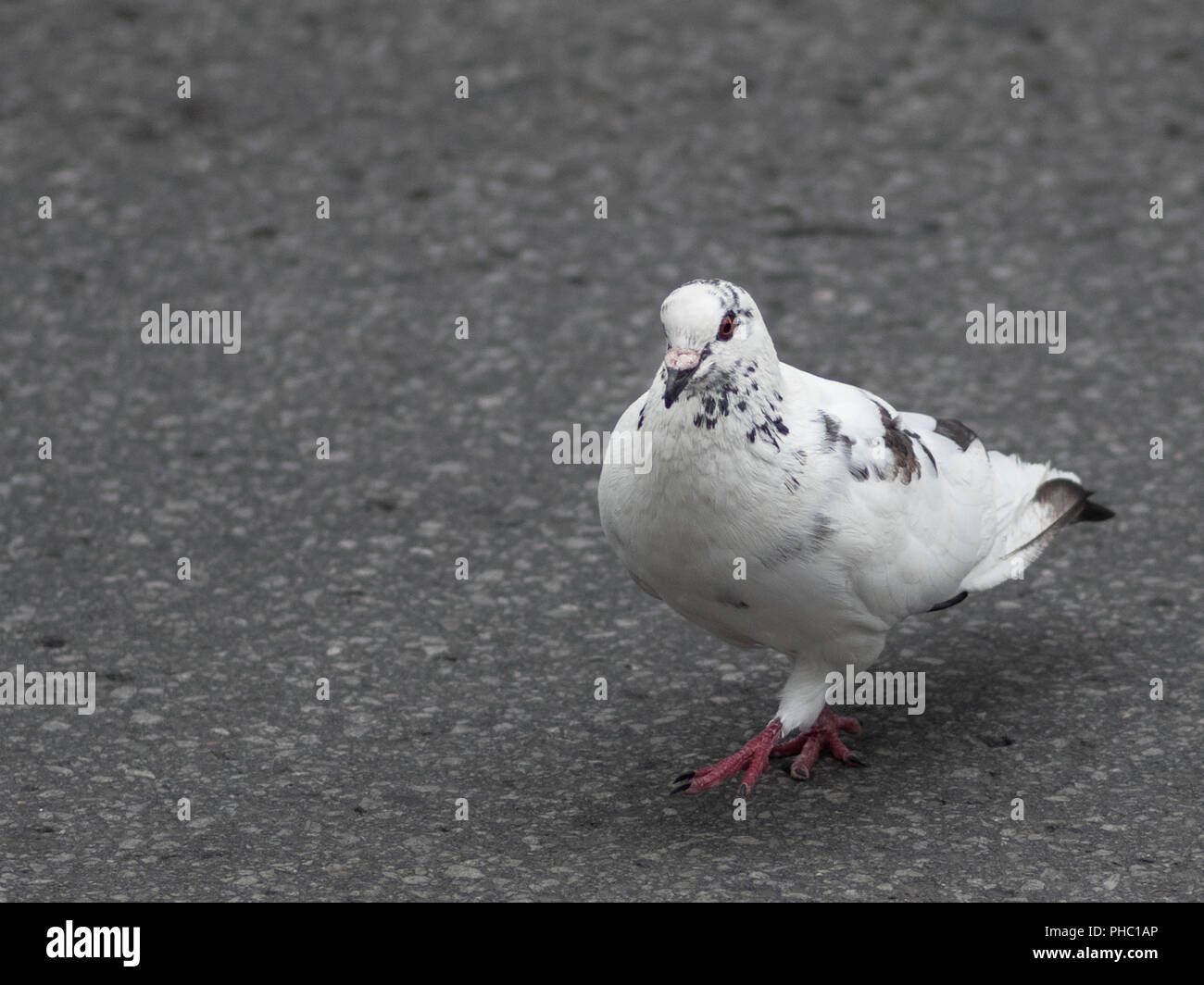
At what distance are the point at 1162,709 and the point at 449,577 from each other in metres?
2.43

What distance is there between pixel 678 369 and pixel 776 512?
0.47m

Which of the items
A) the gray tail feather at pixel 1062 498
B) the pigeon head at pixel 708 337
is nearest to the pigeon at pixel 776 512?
the pigeon head at pixel 708 337

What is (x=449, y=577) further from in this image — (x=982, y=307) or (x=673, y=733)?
(x=982, y=307)

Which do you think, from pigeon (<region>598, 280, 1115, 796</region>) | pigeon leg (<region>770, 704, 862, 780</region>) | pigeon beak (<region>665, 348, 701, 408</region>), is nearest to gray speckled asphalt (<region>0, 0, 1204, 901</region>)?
pigeon leg (<region>770, 704, 862, 780</region>)

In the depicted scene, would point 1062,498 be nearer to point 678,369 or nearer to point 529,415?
point 678,369

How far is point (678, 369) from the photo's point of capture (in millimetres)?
4301

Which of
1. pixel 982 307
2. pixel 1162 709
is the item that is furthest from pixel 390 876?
pixel 982 307

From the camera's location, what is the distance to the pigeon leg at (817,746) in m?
5.05

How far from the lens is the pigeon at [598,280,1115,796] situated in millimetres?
4410

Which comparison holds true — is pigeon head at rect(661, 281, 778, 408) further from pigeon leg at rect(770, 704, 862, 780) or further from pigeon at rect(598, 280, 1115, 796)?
pigeon leg at rect(770, 704, 862, 780)

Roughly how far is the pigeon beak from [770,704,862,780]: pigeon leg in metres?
1.23

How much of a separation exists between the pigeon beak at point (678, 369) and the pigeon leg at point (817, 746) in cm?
123

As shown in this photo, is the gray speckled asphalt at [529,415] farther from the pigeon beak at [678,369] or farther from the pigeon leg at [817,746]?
the pigeon beak at [678,369]

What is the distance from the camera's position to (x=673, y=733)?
5285 millimetres
